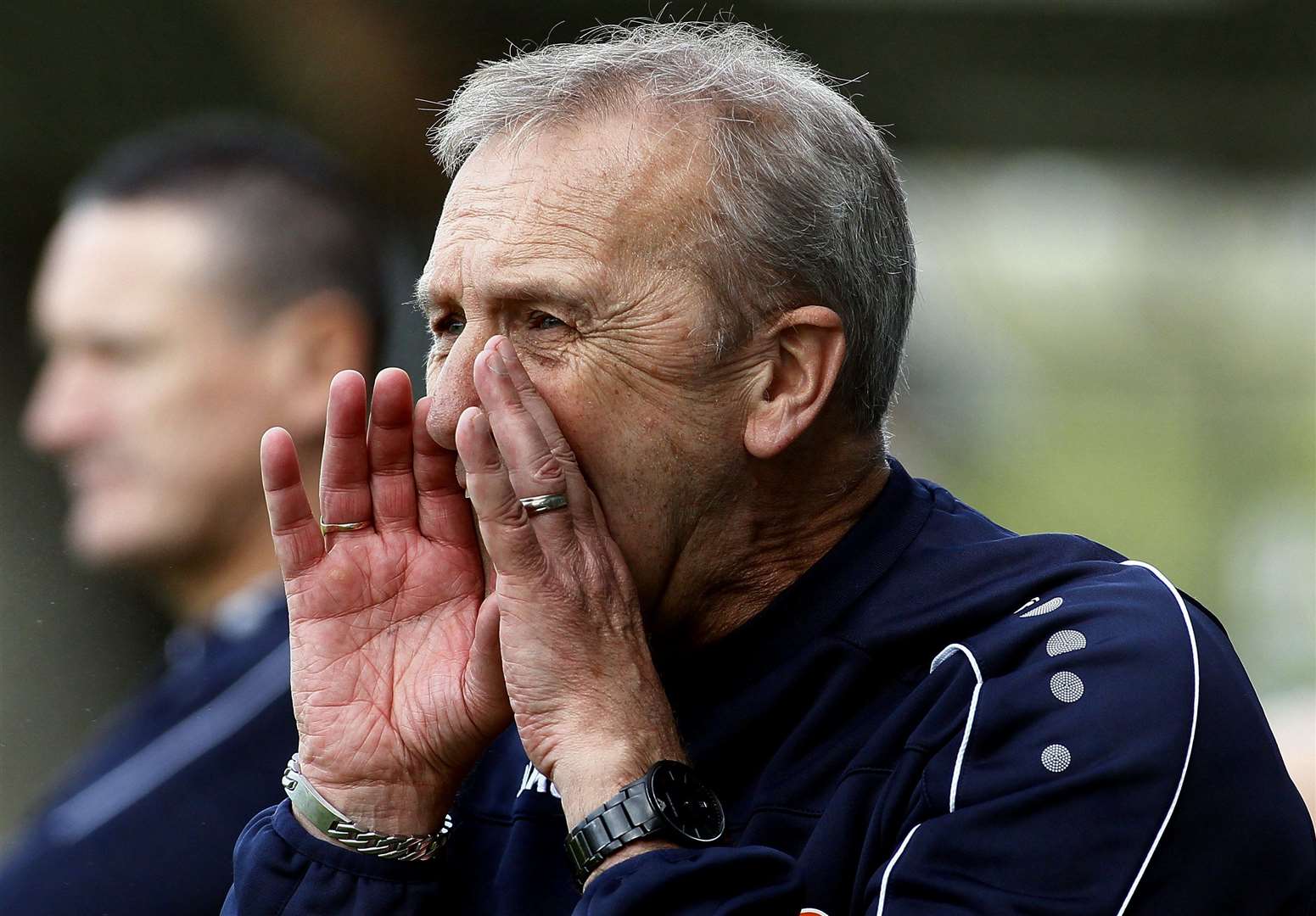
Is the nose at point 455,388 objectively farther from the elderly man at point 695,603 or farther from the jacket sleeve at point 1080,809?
the jacket sleeve at point 1080,809

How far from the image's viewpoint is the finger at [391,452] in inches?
76.0

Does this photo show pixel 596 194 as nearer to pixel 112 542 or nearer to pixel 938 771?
pixel 938 771

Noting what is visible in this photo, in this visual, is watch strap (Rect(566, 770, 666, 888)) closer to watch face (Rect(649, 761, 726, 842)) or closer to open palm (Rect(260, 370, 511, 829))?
watch face (Rect(649, 761, 726, 842))

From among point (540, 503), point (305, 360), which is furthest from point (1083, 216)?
point (540, 503)

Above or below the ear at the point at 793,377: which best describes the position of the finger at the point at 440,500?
below

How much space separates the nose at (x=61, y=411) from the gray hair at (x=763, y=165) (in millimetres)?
738

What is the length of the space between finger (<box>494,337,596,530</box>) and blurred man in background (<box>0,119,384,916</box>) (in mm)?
746

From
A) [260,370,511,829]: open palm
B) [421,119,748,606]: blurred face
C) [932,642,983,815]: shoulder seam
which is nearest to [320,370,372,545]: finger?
[260,370,511,829]: open palm

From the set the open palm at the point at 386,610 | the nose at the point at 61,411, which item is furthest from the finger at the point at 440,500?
the nose at the point at 61,411

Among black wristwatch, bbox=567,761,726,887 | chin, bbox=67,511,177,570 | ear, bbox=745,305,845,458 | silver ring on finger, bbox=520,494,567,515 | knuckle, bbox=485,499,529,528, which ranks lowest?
chin, bbox=67,511,177,570

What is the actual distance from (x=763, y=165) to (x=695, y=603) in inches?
23.2

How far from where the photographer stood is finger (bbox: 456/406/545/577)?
1729 millimetres

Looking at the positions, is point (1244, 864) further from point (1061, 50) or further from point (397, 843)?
point (1061, 50)

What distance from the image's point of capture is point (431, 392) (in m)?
1.96
